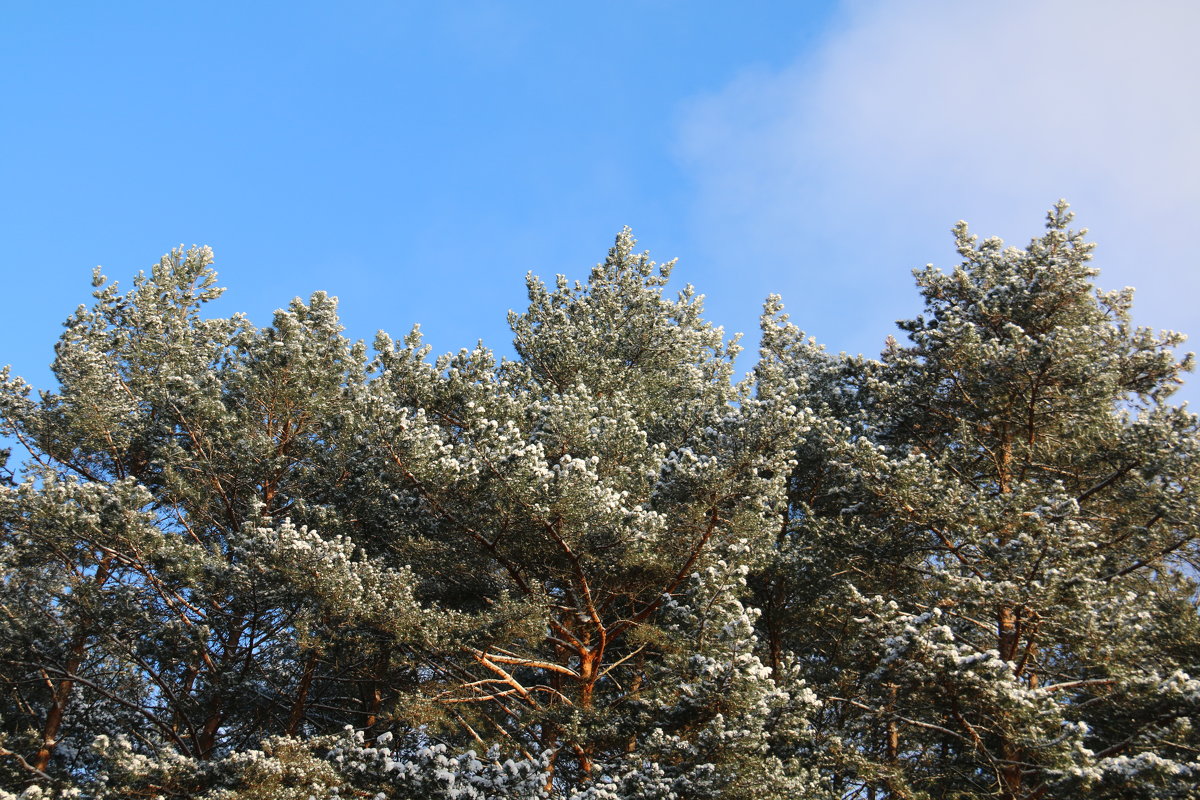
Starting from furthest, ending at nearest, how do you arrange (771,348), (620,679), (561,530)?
(771,348) < (620,679) < (561,530)

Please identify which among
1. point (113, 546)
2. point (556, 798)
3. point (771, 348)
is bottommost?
point (556, 798)

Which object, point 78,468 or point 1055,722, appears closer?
point 1055,722

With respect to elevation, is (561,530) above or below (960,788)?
above

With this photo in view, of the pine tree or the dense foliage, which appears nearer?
the pine tree

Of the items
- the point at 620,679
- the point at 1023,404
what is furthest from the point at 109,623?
the point at 1023,404

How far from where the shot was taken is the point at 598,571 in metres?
14.0

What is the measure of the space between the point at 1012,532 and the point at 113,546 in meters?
12.3

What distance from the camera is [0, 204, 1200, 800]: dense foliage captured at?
11.6 m

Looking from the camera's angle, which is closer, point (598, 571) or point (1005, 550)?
point (1005, 550)

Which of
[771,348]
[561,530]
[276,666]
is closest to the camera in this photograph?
[561,530]

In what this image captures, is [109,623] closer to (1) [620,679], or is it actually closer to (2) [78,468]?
(2) [78,468]

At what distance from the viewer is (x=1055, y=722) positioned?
1085cm

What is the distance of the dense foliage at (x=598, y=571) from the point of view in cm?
1157

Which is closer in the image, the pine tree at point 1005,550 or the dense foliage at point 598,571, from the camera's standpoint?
the pine tree at point 1005,550
